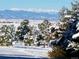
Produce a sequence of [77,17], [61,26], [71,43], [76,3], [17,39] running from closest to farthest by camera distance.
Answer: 1. [71,43]
2. [77,17]
3. [76,3]
4. [61,26]
5. [17,39]

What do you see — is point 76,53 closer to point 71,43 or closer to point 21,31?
point 71,43

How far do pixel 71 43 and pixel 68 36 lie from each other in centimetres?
46

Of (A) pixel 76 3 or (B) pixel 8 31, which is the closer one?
(A) pixel 76 3

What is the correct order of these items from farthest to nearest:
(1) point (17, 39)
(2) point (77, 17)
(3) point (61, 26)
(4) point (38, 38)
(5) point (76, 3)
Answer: (1) point (17, 39) < (4) point (38, 38) < (3) point (61, 26) < (5) point (76, 3) < (2) point (77, 17)

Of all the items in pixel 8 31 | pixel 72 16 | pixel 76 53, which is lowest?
pixel 8 31

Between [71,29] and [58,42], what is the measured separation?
0.86 m

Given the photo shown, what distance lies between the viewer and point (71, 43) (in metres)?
17.9

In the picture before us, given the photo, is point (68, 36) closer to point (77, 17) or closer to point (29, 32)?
point (77, 17)

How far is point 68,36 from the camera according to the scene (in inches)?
717

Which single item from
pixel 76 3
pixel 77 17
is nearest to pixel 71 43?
pixel 77 17

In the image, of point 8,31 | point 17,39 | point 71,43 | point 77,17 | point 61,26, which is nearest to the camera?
point 71,43

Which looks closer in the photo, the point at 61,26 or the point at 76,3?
the point at 76,3

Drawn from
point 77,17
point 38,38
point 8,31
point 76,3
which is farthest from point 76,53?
point 8,31

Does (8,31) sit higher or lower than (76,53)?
lower
